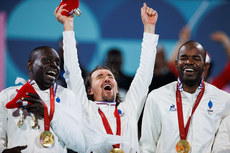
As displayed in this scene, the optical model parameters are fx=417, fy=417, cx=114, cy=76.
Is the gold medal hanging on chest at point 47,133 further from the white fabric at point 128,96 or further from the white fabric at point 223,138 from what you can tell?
the white fabric at point 223,138

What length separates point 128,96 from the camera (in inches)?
157

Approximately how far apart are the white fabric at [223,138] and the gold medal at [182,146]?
0.24 meters

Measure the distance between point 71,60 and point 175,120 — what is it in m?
1.09

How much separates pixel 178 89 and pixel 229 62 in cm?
300

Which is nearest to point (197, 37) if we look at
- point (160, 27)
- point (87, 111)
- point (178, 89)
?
point (160, 27)

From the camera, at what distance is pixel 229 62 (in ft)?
21.9

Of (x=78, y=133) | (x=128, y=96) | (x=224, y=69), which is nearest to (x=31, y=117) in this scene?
(x=78, y=133)

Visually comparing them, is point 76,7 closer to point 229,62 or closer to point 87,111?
point 87,111

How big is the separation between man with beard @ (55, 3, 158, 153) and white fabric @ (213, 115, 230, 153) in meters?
0.70

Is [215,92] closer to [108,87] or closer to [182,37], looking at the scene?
[108,87]

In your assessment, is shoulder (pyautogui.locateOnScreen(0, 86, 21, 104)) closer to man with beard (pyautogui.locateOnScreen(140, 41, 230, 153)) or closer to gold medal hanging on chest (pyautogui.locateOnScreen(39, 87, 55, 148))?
gold medal hanging on chest (pyautogui.locateOnScreen(39, 87, 55, 148))

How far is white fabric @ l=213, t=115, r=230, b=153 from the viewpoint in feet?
11.9

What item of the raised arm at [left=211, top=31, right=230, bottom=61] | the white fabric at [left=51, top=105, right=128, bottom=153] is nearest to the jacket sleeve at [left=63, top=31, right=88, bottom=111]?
the white fabric at [left=51, top=105, right=128, bottom=153]

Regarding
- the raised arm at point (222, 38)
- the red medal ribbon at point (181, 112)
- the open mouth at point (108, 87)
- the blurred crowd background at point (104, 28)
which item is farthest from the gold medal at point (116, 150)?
the raised arm at point (222, 38)
